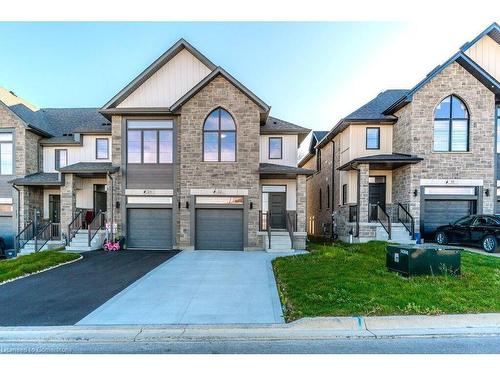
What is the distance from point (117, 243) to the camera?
14656mm

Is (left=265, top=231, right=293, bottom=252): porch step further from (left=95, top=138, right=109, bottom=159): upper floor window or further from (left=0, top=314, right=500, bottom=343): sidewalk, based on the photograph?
(left=95, top=138, right=109, bottom=159): upper floor window

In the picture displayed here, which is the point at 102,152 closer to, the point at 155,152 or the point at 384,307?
the point at 155,152

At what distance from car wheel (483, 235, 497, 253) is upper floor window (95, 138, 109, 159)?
19.7m

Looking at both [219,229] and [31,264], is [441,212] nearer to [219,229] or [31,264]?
[219,229]

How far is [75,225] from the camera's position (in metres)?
15.5

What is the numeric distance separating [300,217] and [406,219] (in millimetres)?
5932

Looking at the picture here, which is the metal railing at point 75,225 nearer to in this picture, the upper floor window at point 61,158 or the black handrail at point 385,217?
the upper floor window at point 61,158

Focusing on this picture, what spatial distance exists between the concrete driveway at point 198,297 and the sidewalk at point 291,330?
0.90ft

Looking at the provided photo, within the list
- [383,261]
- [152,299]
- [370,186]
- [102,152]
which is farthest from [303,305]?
[102,152]

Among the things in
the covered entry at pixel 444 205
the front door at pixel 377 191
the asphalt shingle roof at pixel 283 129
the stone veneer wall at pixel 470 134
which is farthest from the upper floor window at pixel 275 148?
the covered entry at pixel 444 205

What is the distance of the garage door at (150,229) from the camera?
50.0 feet

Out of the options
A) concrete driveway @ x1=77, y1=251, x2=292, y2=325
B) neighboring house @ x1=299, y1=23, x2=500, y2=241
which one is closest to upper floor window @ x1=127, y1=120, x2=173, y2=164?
concrete driveway @ x1=77, y1=251, x2=292, y2=325

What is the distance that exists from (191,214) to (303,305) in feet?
31.4

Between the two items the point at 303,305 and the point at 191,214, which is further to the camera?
the point at 191,214
